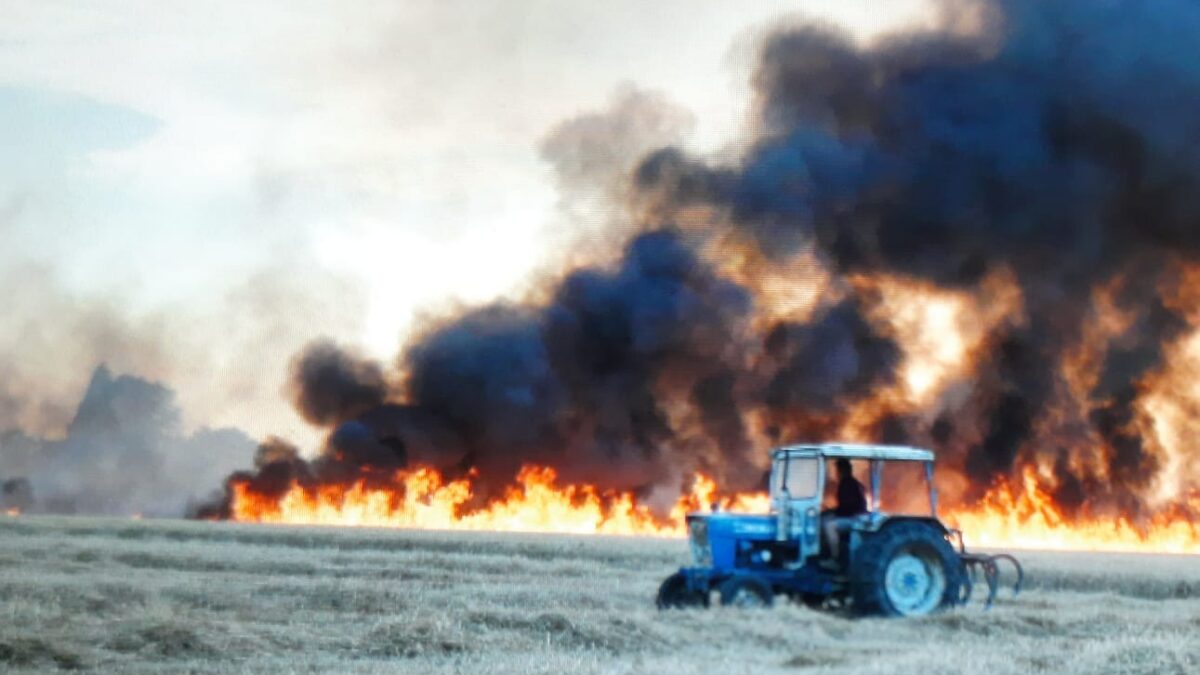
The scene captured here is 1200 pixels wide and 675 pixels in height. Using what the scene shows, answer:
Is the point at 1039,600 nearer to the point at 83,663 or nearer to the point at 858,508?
the point at 858,508

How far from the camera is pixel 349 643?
52.2 feet

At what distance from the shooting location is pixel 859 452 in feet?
70.3

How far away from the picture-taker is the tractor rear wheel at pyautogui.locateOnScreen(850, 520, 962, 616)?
66.7 ft

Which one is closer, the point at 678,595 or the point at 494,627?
the point at 494,627

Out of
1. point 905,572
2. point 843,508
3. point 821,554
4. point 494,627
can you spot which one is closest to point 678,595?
point 821,554

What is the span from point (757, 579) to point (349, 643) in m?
7.25

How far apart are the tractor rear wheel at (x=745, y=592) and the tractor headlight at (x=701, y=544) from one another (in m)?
1.42

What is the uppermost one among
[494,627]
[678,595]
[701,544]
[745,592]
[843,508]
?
[843,508]

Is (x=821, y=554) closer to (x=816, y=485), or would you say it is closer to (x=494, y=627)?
(x=816, y=485)

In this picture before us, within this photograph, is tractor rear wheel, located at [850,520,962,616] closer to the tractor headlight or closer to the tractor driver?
the tractor driver

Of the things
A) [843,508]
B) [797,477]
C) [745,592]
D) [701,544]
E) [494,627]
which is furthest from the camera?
[701,544]

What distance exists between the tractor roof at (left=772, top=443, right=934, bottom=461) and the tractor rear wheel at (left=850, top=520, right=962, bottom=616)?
3.78 ft

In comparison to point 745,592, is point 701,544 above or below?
above

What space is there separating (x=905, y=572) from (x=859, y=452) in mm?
1982
